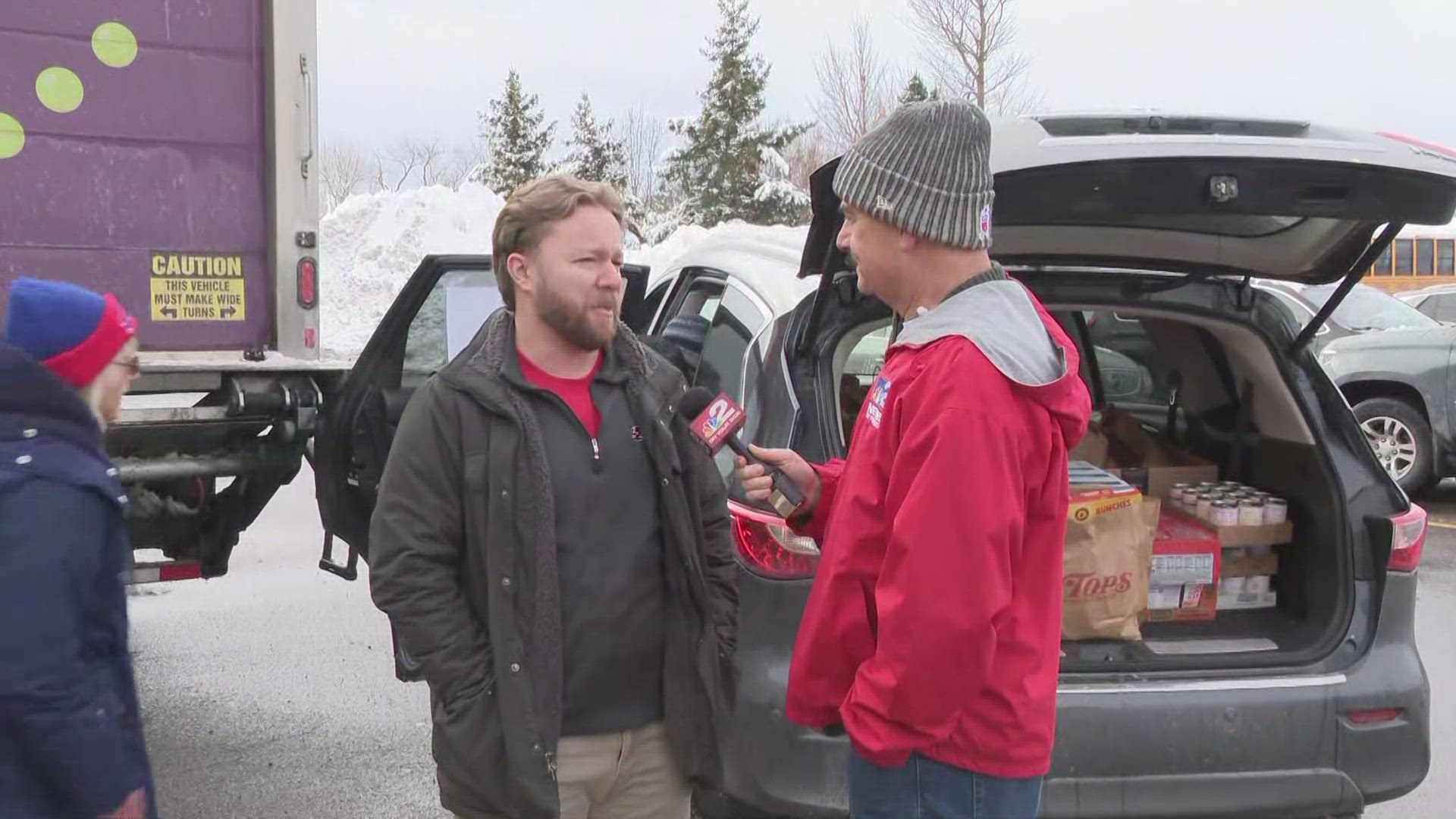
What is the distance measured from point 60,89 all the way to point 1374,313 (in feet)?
38.3

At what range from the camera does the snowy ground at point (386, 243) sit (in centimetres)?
2183

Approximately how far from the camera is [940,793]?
6.41ft

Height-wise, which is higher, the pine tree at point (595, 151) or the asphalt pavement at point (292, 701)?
the pine tree at point (595, 151)

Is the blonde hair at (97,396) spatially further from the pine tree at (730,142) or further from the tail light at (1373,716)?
the pine tree at (730,142)

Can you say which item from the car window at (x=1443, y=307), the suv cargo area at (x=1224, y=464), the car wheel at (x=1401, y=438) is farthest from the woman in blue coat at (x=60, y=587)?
the car window at (x=1443, y=307)

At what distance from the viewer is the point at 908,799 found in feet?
6.48

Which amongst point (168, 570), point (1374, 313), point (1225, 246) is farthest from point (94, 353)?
point (1374, 313)

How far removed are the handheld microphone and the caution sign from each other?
8.84 ft

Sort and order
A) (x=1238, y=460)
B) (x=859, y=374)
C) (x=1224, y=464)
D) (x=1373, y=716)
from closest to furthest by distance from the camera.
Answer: (x=1373, y=716) → (x=1238, y=460) → (x=1224, y=464) → (x=859, y=374)

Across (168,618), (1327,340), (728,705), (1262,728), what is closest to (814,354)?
(728,705)

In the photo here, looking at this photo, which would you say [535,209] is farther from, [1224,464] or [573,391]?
[1224,464]

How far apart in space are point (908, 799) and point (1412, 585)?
2.11 m

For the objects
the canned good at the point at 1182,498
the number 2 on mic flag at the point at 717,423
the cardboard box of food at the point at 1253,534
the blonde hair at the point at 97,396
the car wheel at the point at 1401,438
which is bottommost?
the car wheel at the point at 1401,438

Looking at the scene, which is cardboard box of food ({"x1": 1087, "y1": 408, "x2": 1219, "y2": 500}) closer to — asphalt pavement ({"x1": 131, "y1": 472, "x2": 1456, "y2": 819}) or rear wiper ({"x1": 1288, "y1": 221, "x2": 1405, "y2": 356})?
rear wiper ({"x1": 1288, "y1": 221, "x2": 1405, "y2": 356})
